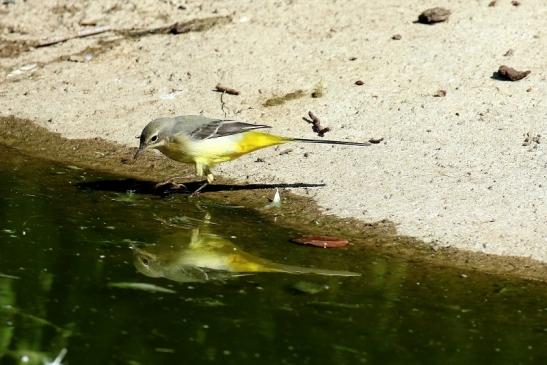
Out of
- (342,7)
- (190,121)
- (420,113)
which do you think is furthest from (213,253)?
(342,7)

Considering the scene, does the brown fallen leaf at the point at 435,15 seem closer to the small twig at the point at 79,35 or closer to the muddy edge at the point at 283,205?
the muddy edge at the point at 283,205

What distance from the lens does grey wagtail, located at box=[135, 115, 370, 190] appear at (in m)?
9.95

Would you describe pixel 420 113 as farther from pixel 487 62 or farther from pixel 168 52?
pixel 168 52

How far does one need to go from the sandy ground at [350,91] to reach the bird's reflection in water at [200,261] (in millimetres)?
1250

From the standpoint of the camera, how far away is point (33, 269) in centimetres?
779

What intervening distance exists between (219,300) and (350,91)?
4.54 metres

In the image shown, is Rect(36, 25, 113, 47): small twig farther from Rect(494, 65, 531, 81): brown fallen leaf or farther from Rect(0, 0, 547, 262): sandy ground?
Rect(494, 65, 531, 81): brown fallen leaf

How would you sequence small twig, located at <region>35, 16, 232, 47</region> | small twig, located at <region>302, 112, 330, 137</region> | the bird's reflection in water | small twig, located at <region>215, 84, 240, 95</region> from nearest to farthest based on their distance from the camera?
the bird's reflection in water → small twig, located at <region>302, 112, 330, 137</region> → small twig, located at <region>215, 84, 240, 95</region> → small twig, located at <region>35, 16, 232, 47</region>

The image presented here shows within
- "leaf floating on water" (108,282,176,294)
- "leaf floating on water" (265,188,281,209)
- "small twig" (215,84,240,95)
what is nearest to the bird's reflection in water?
"leaf floating on water" (108,282,176,294)

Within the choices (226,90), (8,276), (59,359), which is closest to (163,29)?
(226,90)

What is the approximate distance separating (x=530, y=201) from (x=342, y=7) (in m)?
4.18

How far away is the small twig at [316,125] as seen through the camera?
11.0 m

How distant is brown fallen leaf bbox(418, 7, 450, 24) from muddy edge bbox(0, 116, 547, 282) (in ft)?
10.1

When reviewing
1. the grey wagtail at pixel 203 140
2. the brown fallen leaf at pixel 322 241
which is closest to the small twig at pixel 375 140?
the grey wagtail at pixel 203 140
